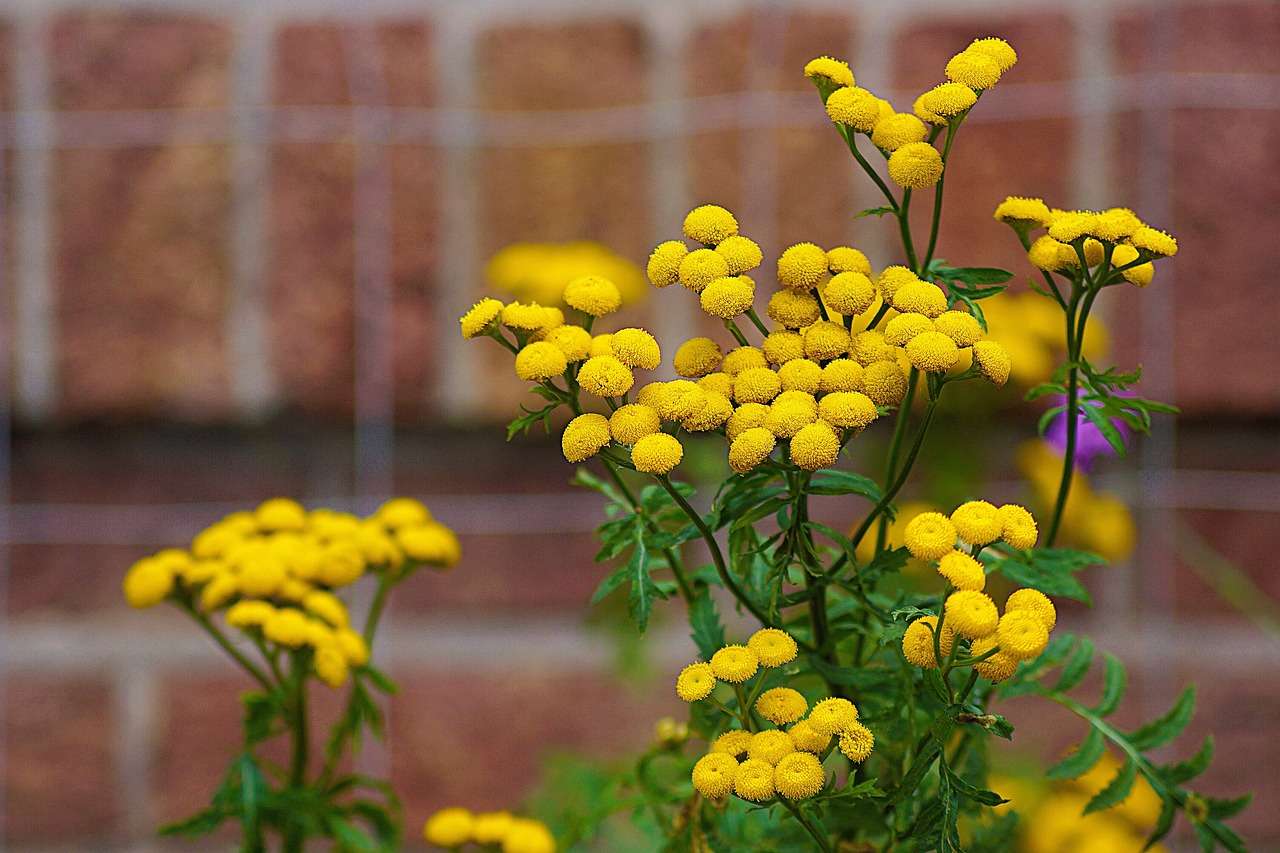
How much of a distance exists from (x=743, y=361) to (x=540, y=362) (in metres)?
0.07

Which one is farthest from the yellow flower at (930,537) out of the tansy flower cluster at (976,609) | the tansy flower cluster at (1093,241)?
the tansy flower cluster at (1093,241)

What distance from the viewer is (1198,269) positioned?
917 mm

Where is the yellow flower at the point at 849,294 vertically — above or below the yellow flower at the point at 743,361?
above

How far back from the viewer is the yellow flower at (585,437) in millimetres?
362

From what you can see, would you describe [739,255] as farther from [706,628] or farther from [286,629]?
[286,629]

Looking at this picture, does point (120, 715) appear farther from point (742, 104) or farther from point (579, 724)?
point (742, 104)

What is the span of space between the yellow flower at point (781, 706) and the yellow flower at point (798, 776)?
0.02 m

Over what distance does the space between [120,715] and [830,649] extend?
0.76 m

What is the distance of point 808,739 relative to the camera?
0.35m

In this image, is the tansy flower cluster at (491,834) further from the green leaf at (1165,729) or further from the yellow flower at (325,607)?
the green leaf at (1165,729)

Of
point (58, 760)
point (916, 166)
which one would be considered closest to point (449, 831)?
point (916, 166)

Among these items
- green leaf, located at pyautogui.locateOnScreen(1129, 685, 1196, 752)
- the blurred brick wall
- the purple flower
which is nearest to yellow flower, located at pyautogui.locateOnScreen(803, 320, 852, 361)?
green leaf, located at pyautogui.locateOnScreen(1129, 685, 1196, 752)

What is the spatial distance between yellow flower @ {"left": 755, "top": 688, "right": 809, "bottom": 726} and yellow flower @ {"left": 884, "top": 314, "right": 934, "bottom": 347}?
11cm

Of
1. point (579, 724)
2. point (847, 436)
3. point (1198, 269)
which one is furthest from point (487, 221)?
point (847, 436)
